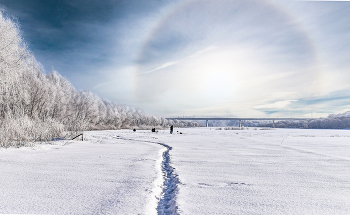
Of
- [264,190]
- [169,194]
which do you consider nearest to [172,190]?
[169,194]

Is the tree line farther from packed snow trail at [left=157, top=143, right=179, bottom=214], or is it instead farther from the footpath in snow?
the footpath in snow

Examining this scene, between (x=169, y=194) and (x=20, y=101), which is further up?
(x=20, y=101)

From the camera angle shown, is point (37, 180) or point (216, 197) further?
point (37, 180)

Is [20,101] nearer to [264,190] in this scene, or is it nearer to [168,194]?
[168,194]

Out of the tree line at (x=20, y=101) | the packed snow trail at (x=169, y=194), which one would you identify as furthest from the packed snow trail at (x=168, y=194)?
the tree line at (x=20, y=101)

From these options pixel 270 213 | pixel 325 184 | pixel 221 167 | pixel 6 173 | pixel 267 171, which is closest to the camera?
pixel 270 213

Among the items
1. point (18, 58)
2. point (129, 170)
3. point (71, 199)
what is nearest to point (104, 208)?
point (71, 199)

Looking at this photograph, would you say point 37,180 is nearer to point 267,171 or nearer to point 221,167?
point 221,167

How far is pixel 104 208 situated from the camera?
264 centimetres

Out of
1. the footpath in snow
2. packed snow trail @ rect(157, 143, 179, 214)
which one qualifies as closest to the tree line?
packed snow trail @ rect(157, 143, 179, 214)

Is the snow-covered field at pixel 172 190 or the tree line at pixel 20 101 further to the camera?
the tree line at pixel 20 101

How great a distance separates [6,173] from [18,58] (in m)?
7.50

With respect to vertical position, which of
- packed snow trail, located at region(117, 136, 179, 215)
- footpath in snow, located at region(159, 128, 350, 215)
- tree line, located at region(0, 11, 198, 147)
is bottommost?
packed snow trail, located at region(117, 136, 179, 215)

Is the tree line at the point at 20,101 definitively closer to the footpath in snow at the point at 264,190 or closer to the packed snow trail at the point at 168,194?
the packed snow trail at the point at 168,194
